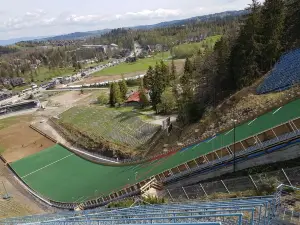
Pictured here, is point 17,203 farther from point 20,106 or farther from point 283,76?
point 20,106

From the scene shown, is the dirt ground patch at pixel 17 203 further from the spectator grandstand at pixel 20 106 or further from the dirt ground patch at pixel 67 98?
the spectator grandstand at pixel 20 106

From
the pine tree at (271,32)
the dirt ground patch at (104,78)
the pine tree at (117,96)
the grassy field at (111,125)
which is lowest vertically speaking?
the dirt ground patch at (104,78)

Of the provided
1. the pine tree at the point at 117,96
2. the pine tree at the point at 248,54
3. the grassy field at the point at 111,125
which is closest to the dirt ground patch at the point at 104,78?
the pine tree at the point at 117,96

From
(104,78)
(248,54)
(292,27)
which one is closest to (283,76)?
(248,54)

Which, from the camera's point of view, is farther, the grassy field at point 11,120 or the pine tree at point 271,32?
the grassy field at point 11,120

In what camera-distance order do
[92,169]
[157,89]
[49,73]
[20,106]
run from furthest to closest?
1. [49,73]
2. [20,106]
3. [157,89]
4. [92,169]

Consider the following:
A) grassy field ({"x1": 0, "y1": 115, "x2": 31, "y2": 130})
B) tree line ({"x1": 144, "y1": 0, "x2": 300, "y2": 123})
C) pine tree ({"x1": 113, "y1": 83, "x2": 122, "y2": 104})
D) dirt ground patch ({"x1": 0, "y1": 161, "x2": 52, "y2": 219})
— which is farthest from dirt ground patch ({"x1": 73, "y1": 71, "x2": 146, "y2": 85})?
dirt ground patch ({"x1": 0, "y1": 161, "x2": 52, "y2": 219})

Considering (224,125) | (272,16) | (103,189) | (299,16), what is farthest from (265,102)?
(103,189)
